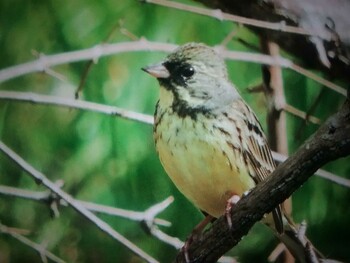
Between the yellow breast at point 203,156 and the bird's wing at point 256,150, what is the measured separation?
0.8 inches

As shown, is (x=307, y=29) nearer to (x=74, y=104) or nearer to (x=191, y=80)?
(x=191, y=80)

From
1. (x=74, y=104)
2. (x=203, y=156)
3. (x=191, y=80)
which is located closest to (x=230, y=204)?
(x=203, y=156)

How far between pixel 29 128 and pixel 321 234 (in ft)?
2.36

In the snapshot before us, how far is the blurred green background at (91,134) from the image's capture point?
63.4 inches

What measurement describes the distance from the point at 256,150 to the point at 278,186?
0.22 meters

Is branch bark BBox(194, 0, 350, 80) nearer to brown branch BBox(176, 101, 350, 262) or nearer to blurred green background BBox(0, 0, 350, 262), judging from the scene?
blurred green background BBox(0, 0, 350, 262)

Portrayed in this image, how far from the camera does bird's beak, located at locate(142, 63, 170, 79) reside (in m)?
1.53

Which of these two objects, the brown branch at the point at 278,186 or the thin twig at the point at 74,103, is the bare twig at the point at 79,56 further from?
the brown branch at the point at 278,186

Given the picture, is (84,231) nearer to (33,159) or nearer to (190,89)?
(33,159)

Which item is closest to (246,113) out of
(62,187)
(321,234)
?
(321,234)

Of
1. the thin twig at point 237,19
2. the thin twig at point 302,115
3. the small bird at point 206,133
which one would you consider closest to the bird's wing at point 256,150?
the small bird at point 206,133

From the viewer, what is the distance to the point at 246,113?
155 cm

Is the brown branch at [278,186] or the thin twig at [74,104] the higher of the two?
the thin twig at [74,104]

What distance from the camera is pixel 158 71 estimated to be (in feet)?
5.02
